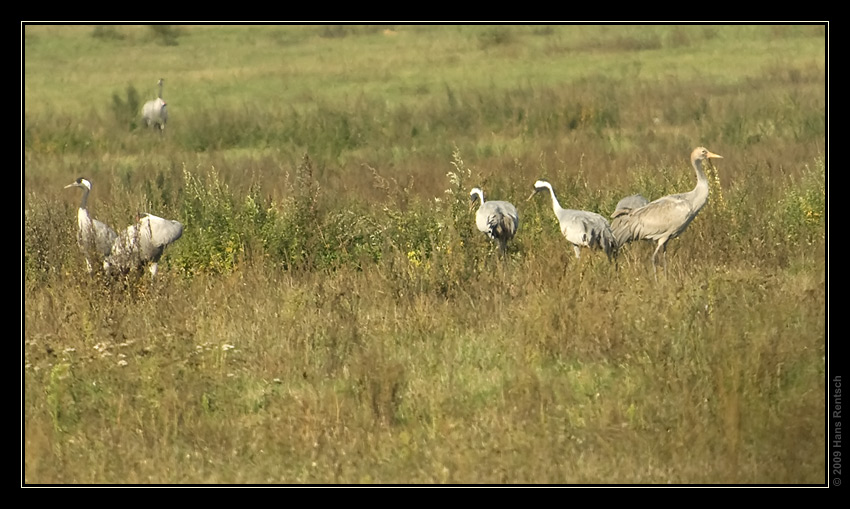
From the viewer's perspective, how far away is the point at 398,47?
3206 cm

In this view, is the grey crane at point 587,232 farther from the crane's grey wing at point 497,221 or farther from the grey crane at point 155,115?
the grey crane at point 155,115

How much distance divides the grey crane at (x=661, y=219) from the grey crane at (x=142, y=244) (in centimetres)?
380

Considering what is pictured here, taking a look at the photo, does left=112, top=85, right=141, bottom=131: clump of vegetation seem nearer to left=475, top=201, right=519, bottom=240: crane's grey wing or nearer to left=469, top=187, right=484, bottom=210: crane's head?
left=469, top=187, right=484, bottom=210: crane's head

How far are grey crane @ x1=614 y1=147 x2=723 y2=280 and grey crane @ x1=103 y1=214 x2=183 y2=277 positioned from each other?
3799 millimetres

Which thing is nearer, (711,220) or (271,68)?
(711,220)

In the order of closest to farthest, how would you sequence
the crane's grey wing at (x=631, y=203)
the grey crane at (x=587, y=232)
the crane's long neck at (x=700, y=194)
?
the grey crane at (x=587, y=232), the crane's long neck at (x=700, y=194), the crane's grey wing at (x=631, y=203)

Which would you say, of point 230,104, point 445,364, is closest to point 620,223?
point 445,364

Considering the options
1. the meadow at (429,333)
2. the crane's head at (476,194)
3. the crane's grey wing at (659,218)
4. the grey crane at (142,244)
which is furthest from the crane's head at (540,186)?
the grey crane at (142,244)

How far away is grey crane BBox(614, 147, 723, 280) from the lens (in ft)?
31.2

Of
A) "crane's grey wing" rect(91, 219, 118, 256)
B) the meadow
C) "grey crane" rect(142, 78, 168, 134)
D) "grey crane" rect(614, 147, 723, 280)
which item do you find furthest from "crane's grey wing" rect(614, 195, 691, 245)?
"grey crane" rect(142, 78, 168, 134)

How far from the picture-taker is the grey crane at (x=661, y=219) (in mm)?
9516

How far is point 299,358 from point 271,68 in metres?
22.0

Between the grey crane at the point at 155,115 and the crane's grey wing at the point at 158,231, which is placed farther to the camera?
the grey crane at the point at 155,115

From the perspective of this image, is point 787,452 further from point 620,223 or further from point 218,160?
point 218,160
